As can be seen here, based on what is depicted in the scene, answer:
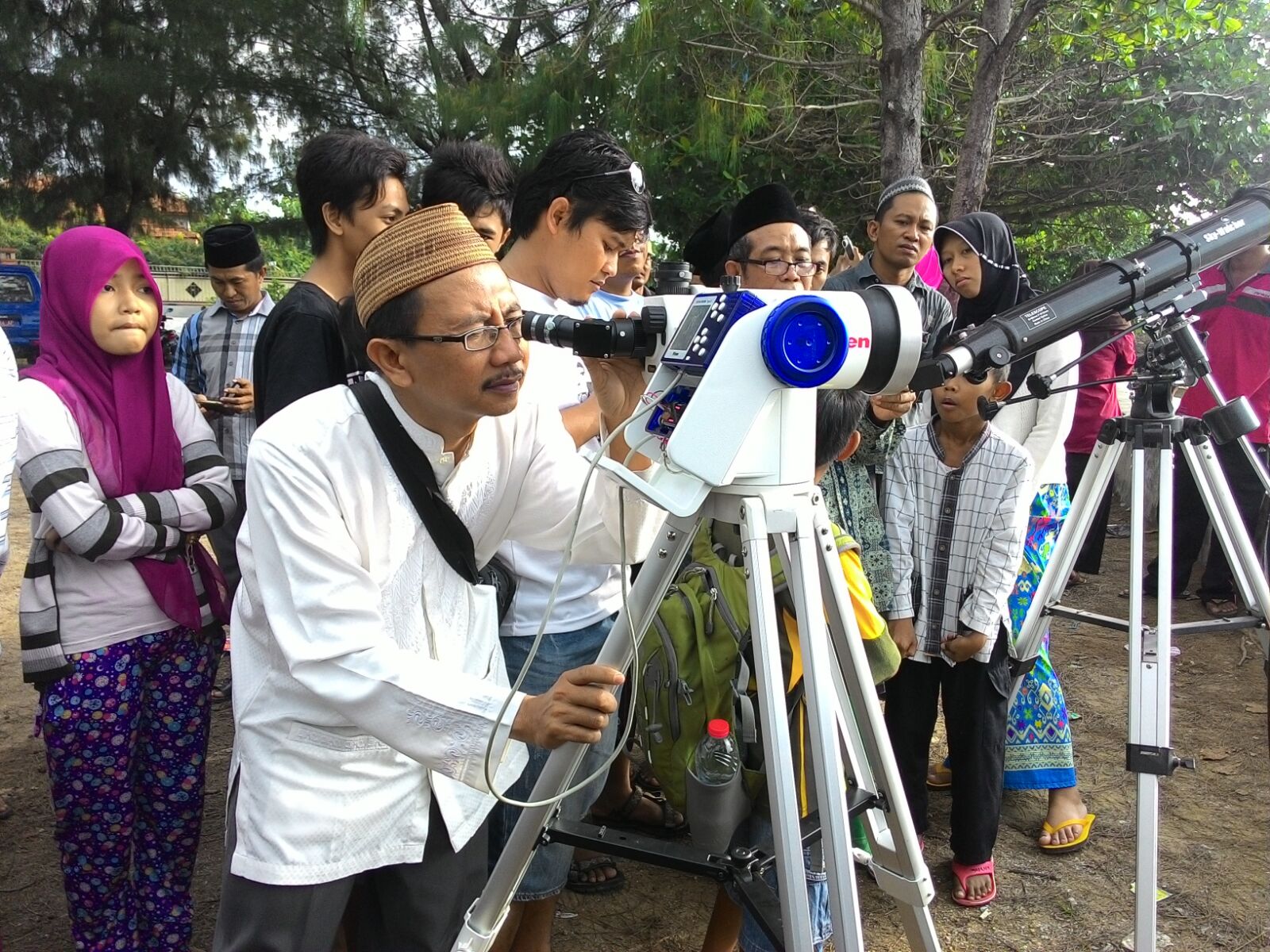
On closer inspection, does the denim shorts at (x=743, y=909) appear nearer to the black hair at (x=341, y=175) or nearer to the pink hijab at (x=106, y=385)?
the pink hijab at (x=106, y=385)

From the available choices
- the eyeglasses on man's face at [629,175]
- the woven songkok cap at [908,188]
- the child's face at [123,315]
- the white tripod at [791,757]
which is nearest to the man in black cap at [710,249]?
the woven songkok cap at [908,188]

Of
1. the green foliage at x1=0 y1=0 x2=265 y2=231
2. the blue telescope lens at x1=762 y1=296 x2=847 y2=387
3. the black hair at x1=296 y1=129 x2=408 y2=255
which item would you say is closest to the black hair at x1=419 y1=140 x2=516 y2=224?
the black hair at x1=296 y1=129 x2=408 y2=255

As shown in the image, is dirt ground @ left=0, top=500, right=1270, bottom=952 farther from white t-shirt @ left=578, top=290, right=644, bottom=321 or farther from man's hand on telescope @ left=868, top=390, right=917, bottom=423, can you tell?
white t-shirt @ left=578, top=290, right=644, bottom=321

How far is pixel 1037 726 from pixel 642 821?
127 centimetres

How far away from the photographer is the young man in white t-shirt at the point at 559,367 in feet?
7.04

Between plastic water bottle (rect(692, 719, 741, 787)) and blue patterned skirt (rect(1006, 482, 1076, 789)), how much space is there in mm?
1422

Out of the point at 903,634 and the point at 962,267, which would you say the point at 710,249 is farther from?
the point at 903,634

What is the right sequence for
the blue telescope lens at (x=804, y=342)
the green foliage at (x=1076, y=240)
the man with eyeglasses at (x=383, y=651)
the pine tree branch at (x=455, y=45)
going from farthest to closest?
the green foliage at (x=1076, y=240), the pine tree branch at (x=455, y=45), the man with eyeglasses at (x=383, y=651), the blue telescope lens at (x=804, y=342)

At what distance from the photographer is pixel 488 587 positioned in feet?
5.70

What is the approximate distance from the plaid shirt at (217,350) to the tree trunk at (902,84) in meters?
3.34

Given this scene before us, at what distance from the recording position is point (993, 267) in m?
3.22

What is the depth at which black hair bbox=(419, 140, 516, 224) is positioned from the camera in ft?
9.16

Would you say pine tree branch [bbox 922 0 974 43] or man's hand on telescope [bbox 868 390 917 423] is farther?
pine tree branch [bbox 922 0 974 43]

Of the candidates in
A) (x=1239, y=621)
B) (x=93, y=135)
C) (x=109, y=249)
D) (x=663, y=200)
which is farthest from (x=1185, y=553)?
(x=93, y=135)
